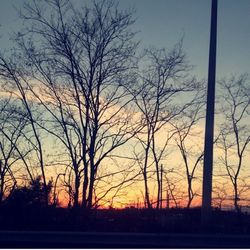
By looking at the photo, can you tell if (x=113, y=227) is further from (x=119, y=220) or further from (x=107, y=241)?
(x=107, y=241)

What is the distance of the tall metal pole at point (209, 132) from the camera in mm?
9422

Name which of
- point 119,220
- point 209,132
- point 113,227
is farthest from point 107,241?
point 119,220

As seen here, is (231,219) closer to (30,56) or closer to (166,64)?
(166,64)

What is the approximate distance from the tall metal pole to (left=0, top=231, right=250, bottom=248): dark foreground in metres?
1.65

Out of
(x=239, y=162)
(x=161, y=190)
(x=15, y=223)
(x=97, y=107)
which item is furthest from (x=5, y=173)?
(x=239, y=162)

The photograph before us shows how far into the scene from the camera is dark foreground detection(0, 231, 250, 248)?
6363 mm

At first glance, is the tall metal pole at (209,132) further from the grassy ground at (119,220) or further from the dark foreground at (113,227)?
the grassy ground at (119,220)

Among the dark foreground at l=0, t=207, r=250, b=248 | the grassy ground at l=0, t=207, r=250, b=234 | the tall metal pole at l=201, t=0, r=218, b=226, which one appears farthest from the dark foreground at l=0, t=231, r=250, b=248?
the grassy ground at l=0, t=207, r=250, b=234

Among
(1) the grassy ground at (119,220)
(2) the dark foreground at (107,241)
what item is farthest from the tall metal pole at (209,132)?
(2) the dark foreground at (107,241)

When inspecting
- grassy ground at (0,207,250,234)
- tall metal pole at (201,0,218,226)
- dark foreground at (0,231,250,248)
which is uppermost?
tall metal pole at (201,0,218,226)

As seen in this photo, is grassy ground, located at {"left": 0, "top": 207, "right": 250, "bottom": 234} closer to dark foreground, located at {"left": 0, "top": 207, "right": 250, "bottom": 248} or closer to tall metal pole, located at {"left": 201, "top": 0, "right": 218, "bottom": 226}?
dark foreground, located at {"left": 0, "top": 207, "right": 250, "bottom": 248}

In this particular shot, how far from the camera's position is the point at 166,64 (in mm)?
14812

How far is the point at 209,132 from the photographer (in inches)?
393

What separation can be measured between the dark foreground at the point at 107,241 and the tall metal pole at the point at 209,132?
165cm
